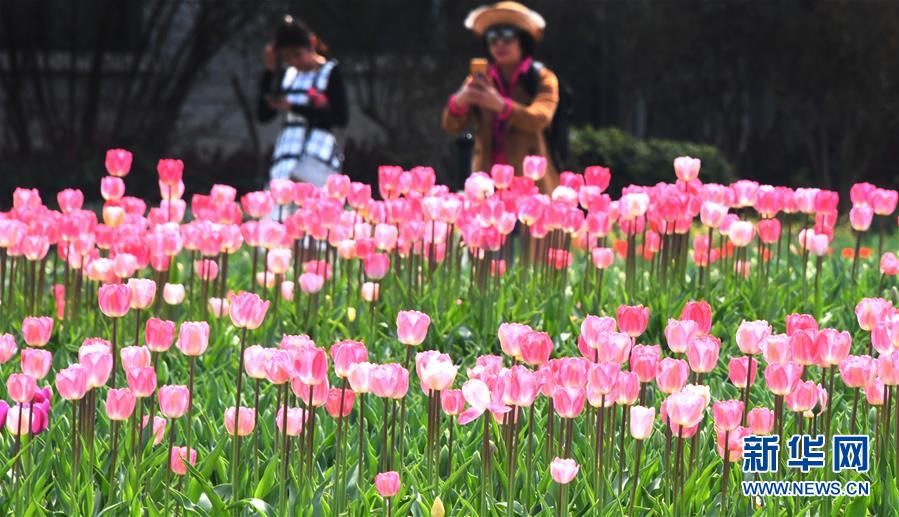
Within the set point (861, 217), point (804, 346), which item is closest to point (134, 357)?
point (804, 346)

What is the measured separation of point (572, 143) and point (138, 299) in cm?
1300

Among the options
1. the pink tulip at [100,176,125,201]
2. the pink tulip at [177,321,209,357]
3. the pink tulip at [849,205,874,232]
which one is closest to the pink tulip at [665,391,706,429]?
the pink tulip at [177,321,209,357]

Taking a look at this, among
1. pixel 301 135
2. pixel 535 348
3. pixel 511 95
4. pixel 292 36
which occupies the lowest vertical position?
pixel 535 348

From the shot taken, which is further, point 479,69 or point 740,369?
point 479,69

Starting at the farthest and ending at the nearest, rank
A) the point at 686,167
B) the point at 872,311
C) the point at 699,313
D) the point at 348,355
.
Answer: the point at 686,167 → the point at 872,311 → the point at 699,313 → the point at 348,355

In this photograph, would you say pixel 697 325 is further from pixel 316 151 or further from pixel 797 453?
pixel 316 151

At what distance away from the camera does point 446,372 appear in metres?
2.99

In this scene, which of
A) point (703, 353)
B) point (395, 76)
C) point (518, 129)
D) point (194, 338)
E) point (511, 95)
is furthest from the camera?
point (395, 76)

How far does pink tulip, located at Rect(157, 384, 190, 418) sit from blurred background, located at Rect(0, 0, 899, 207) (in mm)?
13129

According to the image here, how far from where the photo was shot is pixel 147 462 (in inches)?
136

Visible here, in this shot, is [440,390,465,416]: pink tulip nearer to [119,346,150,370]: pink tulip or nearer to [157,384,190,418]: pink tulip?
[157,384,190,418]: pink tulip

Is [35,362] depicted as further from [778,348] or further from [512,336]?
[778,348]

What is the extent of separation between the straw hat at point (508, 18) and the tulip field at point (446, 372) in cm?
249

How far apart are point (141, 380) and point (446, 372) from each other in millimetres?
689
